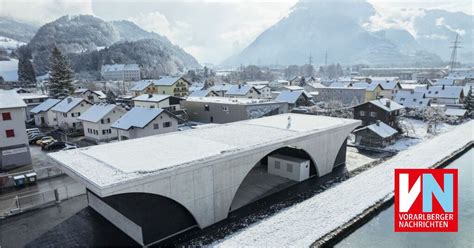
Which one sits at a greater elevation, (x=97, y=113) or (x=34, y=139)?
(x=97, y=113)

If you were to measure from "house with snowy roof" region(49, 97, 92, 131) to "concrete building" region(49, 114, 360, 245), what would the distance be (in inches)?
978

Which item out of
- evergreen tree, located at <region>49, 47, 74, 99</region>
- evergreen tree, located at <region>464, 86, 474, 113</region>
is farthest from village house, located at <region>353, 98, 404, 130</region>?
evergreen tree, located at <region>49, 47, 74, 99</region>

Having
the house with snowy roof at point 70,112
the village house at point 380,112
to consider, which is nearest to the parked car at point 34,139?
the house with snowy roof at point 70,112

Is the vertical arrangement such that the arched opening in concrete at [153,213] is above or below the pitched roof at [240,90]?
below

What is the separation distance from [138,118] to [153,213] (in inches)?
691

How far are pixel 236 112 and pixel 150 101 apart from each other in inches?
522

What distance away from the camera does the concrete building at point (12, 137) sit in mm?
22812

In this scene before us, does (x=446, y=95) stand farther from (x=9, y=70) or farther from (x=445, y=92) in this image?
(x=9, y=70)

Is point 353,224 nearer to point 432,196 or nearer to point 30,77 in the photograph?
point 432,196

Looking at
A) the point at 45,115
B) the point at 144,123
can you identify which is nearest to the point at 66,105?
the point at 45,115

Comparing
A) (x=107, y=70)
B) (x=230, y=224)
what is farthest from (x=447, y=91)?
(x=107, y=70)

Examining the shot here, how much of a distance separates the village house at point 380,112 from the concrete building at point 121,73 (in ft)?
319

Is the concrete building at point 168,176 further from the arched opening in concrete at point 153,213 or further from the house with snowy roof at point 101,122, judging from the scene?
the house with snowy roof at point 101,122

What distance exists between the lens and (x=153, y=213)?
40.2ft
